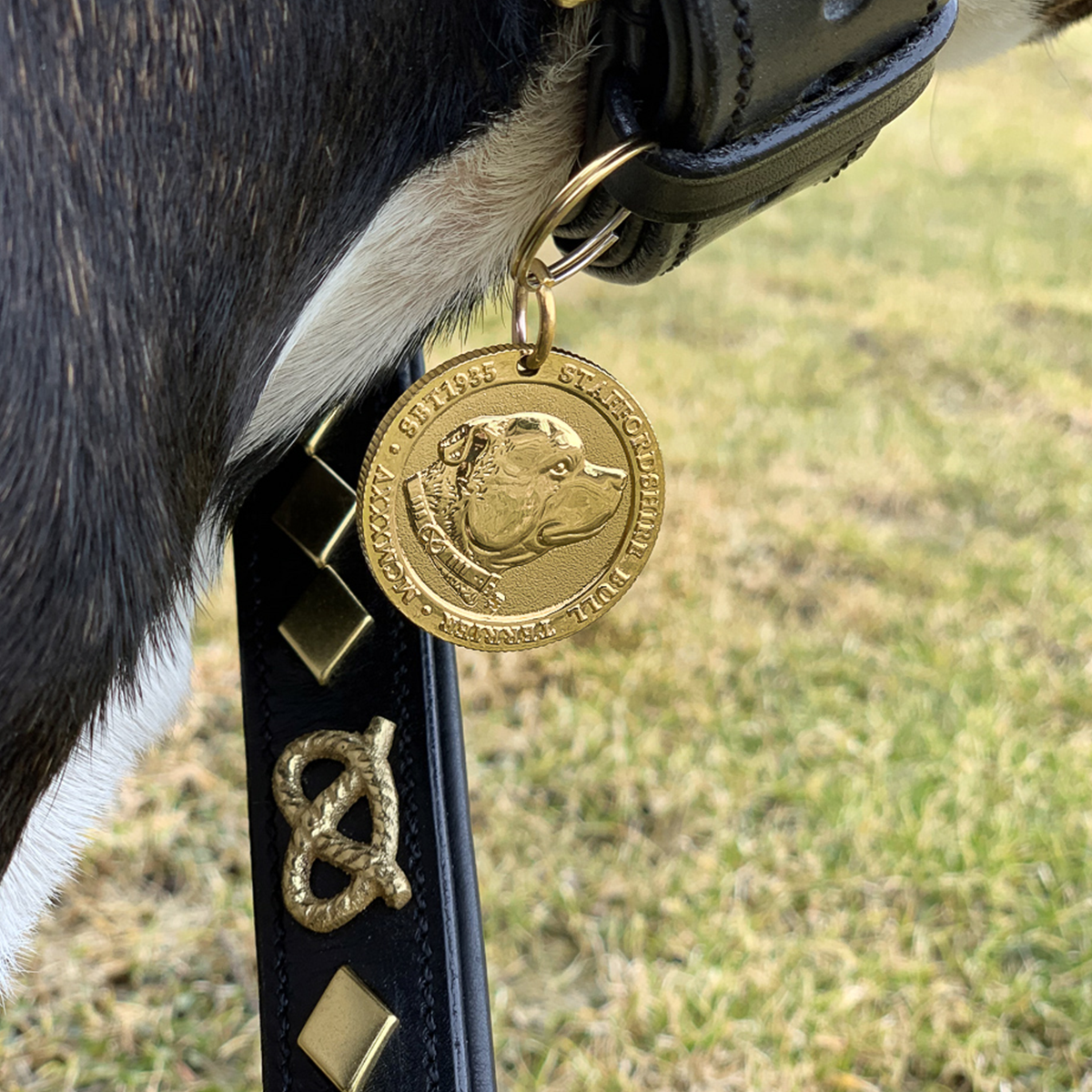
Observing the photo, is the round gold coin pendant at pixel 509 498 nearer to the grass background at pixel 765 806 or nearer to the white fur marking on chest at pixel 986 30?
the white fur marking on chest at pixel 986 30

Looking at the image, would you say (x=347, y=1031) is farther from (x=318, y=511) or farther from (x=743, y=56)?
(x=743, y=56)

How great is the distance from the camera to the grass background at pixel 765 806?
109 cm

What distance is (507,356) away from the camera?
1.98 feet

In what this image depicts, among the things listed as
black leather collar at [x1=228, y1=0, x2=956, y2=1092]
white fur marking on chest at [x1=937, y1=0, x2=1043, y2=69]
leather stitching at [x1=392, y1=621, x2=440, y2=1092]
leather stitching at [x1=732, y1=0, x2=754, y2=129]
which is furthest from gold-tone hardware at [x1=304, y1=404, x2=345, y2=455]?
white fur marking on chest at [x1=937, y1=0, x2=1043, y2=69]

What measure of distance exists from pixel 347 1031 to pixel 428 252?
0.44 meters

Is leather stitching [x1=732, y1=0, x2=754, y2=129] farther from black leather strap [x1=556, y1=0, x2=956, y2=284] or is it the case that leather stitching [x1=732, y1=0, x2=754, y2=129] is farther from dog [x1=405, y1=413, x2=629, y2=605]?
dog [x1=405, y1=413, x2=629, y2=605]

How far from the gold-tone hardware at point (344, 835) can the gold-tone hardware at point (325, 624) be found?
5 cm

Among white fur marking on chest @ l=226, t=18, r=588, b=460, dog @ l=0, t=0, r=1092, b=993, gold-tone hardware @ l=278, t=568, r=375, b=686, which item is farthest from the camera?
gold-tone hardware @ l=278, t=568, r=375, b=686

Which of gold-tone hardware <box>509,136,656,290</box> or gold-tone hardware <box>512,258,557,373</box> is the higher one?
gold-tone hardware <box>509,136,656,290</box>

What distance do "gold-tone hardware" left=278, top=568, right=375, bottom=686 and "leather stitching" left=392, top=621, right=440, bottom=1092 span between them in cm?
3

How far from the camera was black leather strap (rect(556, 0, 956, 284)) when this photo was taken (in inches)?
19.5

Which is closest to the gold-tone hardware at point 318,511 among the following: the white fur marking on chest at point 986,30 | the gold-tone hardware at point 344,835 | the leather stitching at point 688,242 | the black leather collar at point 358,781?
the black leather collar at point 358,781

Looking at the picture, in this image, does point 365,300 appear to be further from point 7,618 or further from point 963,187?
point 963,187

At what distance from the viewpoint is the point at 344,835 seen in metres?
0.67
